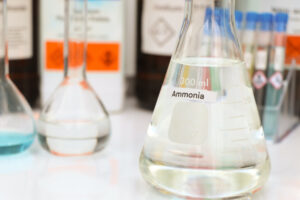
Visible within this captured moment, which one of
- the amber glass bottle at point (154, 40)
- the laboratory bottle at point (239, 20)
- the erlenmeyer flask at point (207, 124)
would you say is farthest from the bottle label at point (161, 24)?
the erlenmeyer flask at point (207, 124)

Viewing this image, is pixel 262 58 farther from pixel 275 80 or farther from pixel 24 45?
pixel 24 45

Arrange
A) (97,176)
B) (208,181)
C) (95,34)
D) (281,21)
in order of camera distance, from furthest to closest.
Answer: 1. (95,34)
2. (281,21)
3. (97,176)
4. (208,181)

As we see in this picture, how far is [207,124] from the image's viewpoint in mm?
562

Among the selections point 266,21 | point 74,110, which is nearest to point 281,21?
point 266,21

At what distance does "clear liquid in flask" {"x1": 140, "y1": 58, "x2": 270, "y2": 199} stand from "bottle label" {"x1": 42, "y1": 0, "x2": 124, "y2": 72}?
36 cm

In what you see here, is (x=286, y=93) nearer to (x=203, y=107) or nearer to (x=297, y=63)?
(x=297, y=63)

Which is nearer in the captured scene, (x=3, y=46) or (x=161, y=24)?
(x=3, y=46)

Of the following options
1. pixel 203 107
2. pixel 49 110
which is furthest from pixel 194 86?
pixel 49 110

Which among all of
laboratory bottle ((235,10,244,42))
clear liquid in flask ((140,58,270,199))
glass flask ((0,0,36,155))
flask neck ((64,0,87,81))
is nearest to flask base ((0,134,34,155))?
glass flask ((0,0,36,155))

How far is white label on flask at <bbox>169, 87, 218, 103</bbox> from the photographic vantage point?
0.56 metres

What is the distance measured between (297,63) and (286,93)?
0.23ft

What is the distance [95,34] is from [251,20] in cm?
26

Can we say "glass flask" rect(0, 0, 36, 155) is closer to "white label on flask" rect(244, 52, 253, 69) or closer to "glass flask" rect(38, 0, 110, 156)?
"glass flask" rect(38, 0, 110, 156)

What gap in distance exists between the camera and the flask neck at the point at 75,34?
2.39 ft
